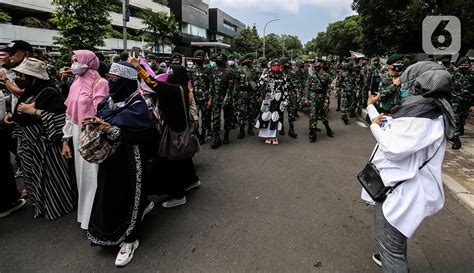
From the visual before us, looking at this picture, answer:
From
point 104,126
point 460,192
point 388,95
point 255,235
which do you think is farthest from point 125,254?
point 388,95

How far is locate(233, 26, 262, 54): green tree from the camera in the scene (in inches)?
2403

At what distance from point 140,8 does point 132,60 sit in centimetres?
4012

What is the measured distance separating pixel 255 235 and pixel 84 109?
2.22 metres

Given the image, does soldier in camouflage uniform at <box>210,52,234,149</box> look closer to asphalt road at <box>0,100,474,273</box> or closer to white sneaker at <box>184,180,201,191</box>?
asphalt road at <box>0,100,474,273</box>

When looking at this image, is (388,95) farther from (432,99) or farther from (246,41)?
(246,41)

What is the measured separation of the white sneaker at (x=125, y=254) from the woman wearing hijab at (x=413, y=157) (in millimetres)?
2159

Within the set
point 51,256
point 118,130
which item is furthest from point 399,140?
point 51,256

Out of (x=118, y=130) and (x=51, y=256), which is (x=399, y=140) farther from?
(x=51, y=256)

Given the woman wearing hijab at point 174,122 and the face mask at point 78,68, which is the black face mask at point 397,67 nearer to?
the woman wearing hijab at point 174,122

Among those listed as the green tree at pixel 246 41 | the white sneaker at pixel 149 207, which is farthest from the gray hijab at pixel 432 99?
the green tree at pixel 246 41

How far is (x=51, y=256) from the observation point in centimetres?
312

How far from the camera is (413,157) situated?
6.98 ft

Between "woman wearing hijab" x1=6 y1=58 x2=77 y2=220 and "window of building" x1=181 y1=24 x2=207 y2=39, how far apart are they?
48862 millimetres

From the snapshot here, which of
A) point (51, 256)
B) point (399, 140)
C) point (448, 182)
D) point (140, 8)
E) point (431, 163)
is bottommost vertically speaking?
point (51, 256)
